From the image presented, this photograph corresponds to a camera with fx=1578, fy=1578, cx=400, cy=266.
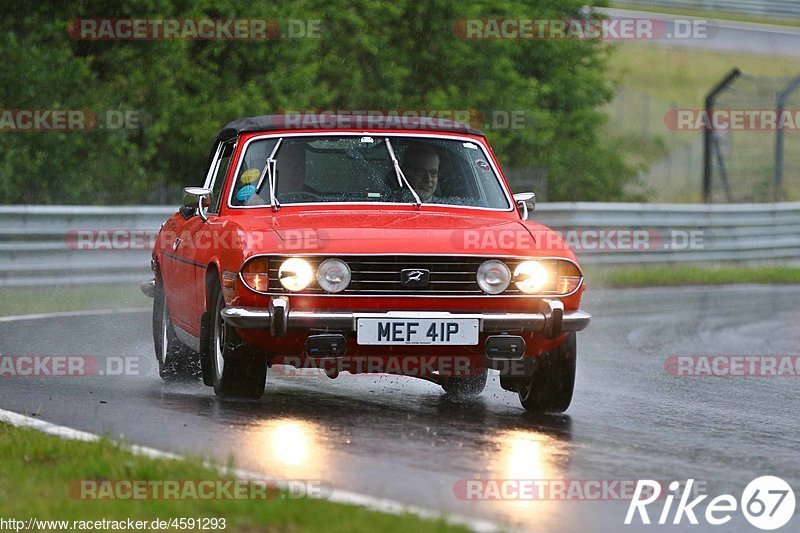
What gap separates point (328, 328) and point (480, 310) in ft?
2.67

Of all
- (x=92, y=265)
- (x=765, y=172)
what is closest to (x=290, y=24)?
(x=92, y=265)

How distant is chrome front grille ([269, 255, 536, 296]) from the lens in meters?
8.07

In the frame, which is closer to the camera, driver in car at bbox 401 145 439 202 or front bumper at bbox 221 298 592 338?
front bumper at bbox 221 298 592 338

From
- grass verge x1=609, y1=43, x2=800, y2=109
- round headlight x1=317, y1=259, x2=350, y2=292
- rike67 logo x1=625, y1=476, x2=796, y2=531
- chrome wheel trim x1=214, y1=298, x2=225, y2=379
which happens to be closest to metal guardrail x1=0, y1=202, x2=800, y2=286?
chrome wheel trim x1=214, y1=298, x2=225, y2=379

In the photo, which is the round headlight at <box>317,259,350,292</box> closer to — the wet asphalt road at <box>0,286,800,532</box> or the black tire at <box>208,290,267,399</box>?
the black tire at <box>208,290,267,399</box>

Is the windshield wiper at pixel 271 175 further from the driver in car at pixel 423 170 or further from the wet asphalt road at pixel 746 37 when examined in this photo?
the wet asphalt road at pixel 746 37

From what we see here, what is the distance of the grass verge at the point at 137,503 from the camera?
5.30 m

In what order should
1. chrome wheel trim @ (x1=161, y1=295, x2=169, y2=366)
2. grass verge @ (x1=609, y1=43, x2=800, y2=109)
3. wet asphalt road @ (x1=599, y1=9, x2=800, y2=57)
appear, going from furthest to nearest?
wet asphalt road @ (x1=599, y1=9, x2=800, y2=57), grass verge @ (x1=609, y1=43, x2=800, y2=109), chrome wheel trim @ (x1=161, y1=295, x2=169, y2=366)

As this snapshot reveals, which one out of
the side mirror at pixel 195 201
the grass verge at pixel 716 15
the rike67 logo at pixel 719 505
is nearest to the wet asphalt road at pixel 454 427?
the rike67 logo at pixel 719 505

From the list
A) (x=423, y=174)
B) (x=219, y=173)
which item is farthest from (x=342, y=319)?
(x=219, y=173)

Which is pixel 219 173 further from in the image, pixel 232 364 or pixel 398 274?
A: pixel 398 274

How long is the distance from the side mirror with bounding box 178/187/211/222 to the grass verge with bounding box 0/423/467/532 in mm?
2959

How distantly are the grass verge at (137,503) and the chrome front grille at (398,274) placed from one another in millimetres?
1664

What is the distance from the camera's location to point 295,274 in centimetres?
806
